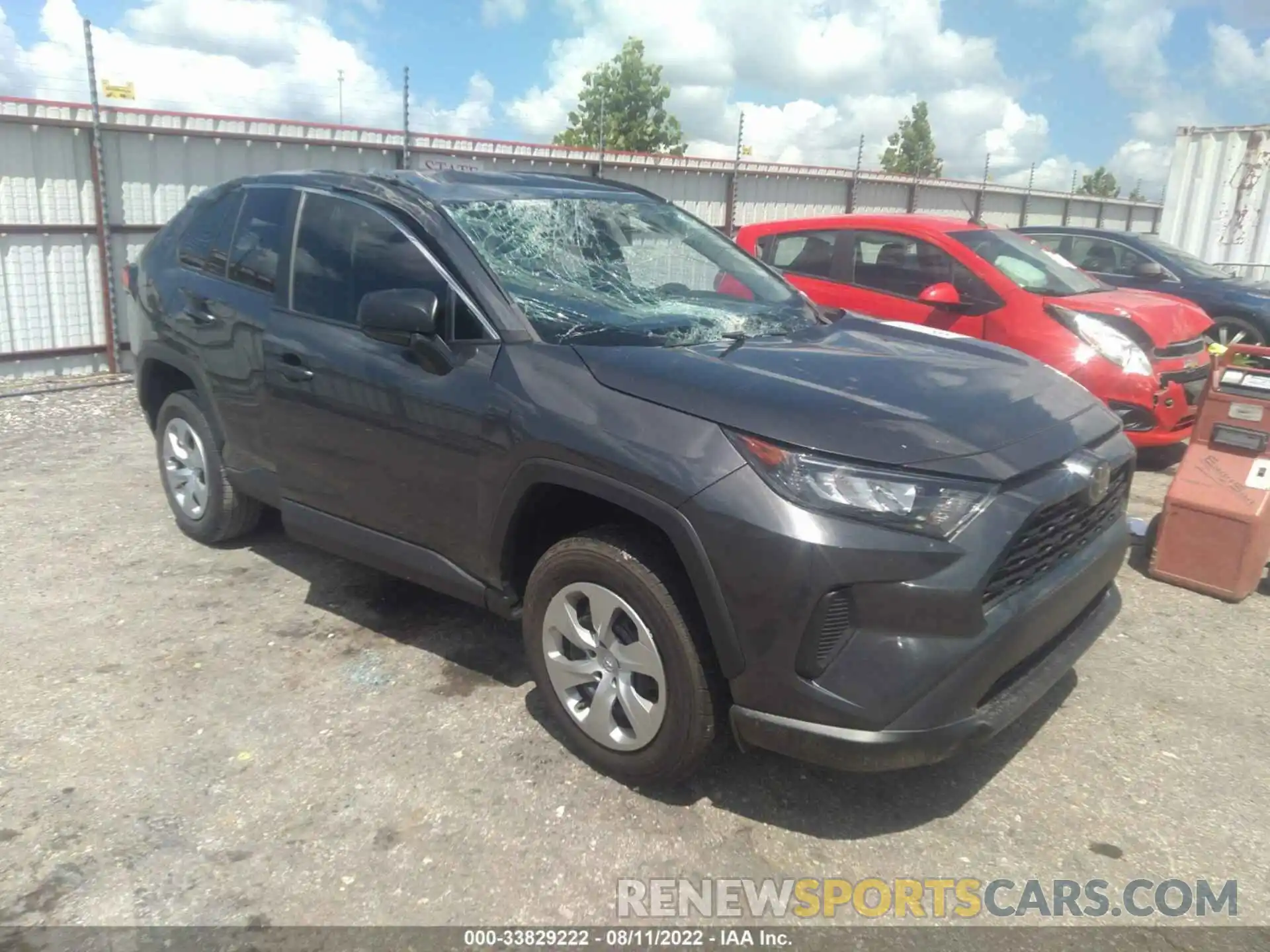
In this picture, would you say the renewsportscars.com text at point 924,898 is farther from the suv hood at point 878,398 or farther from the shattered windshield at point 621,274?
the shattered windshield at point 621,274

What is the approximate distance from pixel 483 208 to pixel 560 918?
2.39 m

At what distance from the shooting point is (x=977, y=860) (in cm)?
271

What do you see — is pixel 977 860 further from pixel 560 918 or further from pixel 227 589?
pixel 227 589

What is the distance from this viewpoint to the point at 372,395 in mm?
3418

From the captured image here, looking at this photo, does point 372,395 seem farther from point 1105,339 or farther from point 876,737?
point 1105,339

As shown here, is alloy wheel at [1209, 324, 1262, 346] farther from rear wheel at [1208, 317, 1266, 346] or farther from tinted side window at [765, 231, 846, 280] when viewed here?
tinted side window at [765, 231, 846, 280]

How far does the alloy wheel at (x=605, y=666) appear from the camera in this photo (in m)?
2.79

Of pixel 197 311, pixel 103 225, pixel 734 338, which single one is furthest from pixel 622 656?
pixel 103 225

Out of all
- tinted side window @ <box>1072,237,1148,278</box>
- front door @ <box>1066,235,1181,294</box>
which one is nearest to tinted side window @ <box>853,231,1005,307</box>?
front door @ <box>1066,235,1181,294</box>

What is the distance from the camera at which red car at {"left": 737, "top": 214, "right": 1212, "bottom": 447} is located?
612 centimetres

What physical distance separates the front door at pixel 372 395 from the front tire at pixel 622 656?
0.42 m

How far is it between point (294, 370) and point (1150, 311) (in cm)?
554

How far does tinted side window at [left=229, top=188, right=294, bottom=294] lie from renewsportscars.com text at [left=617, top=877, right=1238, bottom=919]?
2803 millimetres

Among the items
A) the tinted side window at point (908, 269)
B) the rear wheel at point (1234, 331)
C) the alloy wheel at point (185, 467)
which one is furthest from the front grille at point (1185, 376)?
the alloy wheel at point (185, 467)
